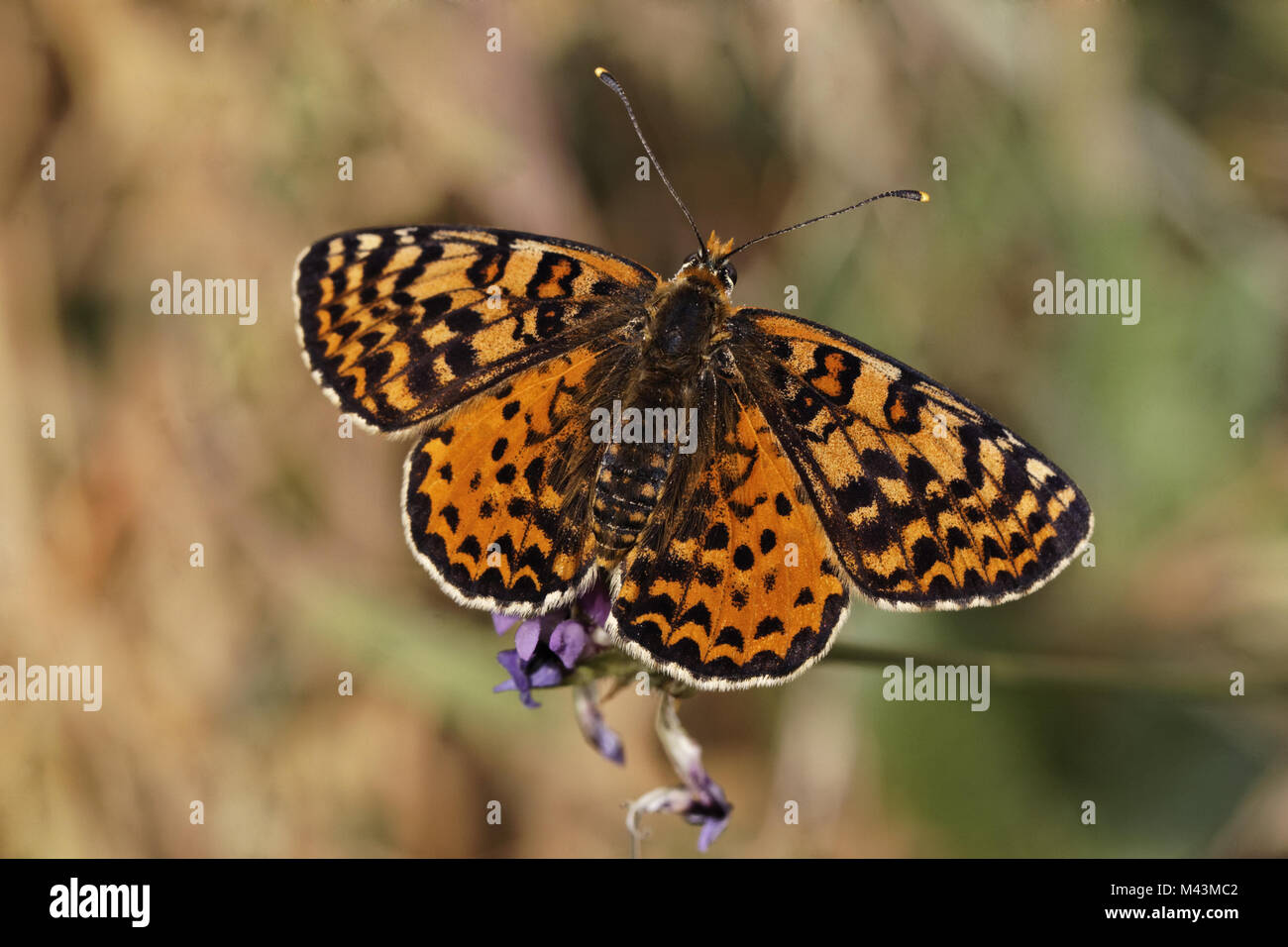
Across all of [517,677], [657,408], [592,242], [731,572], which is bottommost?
[517,677]

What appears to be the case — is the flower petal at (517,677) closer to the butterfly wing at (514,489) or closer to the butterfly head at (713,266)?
the butterfly wing at (514,489)

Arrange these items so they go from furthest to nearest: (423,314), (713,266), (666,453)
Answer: (713,266), (423,314), (666,453)

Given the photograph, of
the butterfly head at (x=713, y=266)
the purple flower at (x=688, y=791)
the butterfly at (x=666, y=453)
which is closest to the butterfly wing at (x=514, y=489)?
the butterfly at (x=666, y=453)

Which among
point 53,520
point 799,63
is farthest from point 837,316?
point 53,520

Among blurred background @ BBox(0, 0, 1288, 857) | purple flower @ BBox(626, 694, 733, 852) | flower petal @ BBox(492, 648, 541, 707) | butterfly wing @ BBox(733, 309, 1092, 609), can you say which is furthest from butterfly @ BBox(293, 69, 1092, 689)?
blurred background @ BBox(0, 0, 1288, 857)

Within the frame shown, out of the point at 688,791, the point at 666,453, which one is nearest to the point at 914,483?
the point at 666,453

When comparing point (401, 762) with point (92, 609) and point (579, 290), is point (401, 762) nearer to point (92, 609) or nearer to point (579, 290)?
point (92, 609)

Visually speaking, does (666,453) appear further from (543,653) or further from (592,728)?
(592,728)
